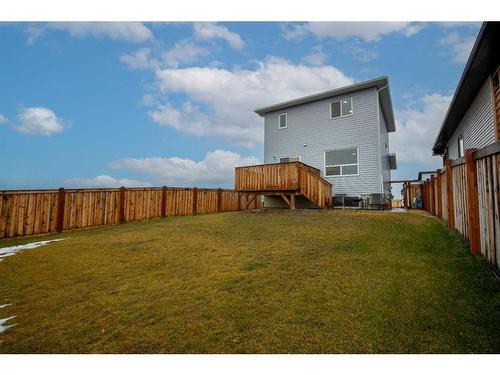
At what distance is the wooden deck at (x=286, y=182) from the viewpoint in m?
13.0

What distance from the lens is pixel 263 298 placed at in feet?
11.1

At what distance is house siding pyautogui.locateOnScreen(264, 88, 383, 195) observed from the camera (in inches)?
570

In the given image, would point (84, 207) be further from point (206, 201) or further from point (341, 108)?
point (341, 108)

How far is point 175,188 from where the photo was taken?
15477 millimetres

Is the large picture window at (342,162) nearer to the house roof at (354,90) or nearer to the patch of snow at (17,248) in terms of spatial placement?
the house roof at (354,90)

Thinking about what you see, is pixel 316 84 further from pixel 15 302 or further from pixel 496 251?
pixel 15 302

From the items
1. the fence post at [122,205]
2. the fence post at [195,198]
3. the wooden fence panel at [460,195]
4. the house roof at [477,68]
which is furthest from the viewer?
the fence post at [195,198]

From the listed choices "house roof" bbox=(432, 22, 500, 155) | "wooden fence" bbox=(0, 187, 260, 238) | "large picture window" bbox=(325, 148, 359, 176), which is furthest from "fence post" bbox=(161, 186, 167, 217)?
"house roof" bbox=(432, 22, 500, 155)

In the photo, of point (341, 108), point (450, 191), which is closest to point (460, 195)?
point (450, 191)

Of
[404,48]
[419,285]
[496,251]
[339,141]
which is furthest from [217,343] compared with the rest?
[339,141]

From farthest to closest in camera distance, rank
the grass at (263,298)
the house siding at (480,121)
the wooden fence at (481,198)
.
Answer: the house siding at (480,121) < the wooden fence at (481,198) < the grass at (263,298)

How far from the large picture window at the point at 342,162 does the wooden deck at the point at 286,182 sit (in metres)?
0.88

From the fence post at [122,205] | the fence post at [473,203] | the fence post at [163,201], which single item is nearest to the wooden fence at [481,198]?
the fence post at [473,203]

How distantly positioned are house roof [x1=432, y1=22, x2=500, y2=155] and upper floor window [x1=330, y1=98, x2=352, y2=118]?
4.87 m
